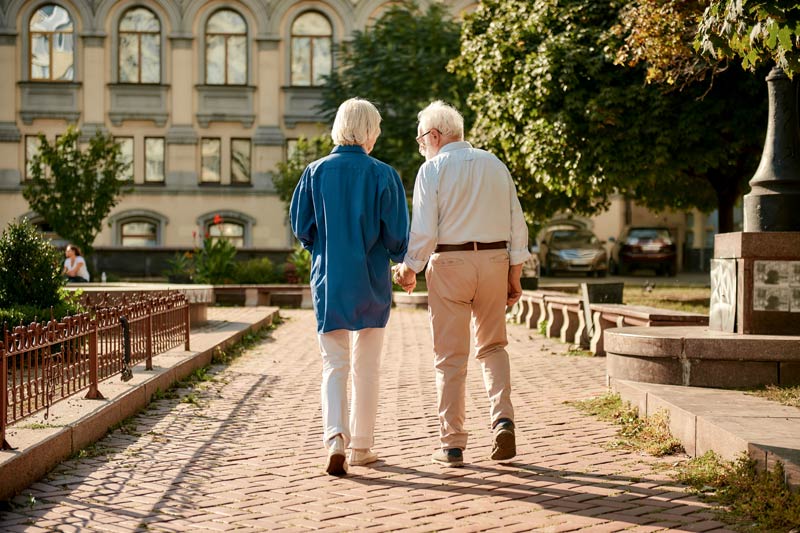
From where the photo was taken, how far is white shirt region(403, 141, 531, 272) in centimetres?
620

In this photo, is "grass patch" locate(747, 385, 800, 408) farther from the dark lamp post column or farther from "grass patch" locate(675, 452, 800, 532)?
the dark lamp post column

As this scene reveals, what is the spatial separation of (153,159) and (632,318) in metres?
31.5

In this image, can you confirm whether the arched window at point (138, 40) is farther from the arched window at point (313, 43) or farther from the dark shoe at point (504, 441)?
the dark shoe at point (504, 441)

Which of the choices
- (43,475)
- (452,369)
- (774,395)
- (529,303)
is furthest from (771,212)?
(529,303)

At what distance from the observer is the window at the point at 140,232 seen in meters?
39.9

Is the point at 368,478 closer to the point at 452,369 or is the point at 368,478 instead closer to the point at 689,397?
the point at 452,369

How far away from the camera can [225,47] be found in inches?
1586

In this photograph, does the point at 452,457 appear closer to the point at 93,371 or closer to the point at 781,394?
the point at 781,394

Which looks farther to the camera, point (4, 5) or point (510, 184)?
point (4, 5)

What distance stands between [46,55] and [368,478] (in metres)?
37.1

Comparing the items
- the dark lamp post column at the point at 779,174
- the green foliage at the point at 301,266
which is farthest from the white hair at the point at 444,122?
the green foliage at the point at 301,266

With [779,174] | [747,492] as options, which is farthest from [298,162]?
[747,492]

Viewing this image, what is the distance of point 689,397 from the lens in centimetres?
706

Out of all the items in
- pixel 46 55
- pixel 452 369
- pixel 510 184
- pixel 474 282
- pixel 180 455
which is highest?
pixel 46 55
